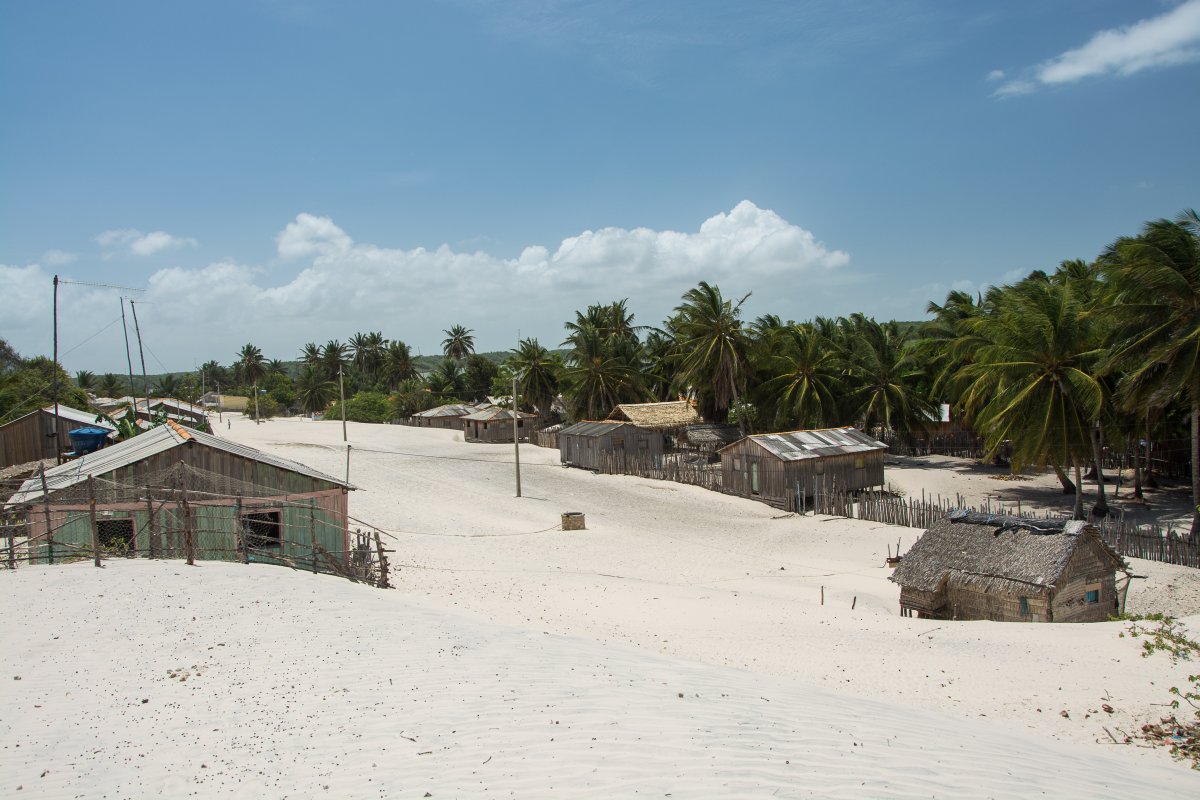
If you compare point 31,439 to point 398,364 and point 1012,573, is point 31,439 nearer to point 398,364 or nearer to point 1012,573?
point 1012,573

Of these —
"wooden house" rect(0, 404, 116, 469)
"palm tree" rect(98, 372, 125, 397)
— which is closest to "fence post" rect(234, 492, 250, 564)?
"wooden house" rect(0, 404, 116, 469)

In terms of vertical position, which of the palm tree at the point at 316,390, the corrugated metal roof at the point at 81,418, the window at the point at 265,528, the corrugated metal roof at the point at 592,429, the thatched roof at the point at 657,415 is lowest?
the window at the point at 265,528

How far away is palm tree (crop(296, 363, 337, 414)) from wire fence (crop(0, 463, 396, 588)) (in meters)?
77.0

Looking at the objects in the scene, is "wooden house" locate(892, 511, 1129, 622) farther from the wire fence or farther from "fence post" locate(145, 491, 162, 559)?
"fence post" locate(145, 491, 162, 559)

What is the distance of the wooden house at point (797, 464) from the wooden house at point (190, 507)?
18929 millimetres

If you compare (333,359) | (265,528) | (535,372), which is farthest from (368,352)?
(265,528)

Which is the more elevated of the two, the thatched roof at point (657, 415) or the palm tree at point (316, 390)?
the palm tree at point (316, 390)

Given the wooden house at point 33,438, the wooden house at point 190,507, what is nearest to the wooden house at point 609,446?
the wooden house at point 33,438

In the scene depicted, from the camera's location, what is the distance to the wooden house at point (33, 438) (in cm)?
3125

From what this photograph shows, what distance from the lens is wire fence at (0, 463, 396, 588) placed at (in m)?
14.7

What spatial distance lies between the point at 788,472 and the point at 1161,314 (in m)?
13.6

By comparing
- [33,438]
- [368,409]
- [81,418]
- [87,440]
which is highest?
[368,409]

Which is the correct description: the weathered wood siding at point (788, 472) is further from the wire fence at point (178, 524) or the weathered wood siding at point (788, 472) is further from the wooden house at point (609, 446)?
the wire fence at point (178, 524)

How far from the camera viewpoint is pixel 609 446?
135 feet
